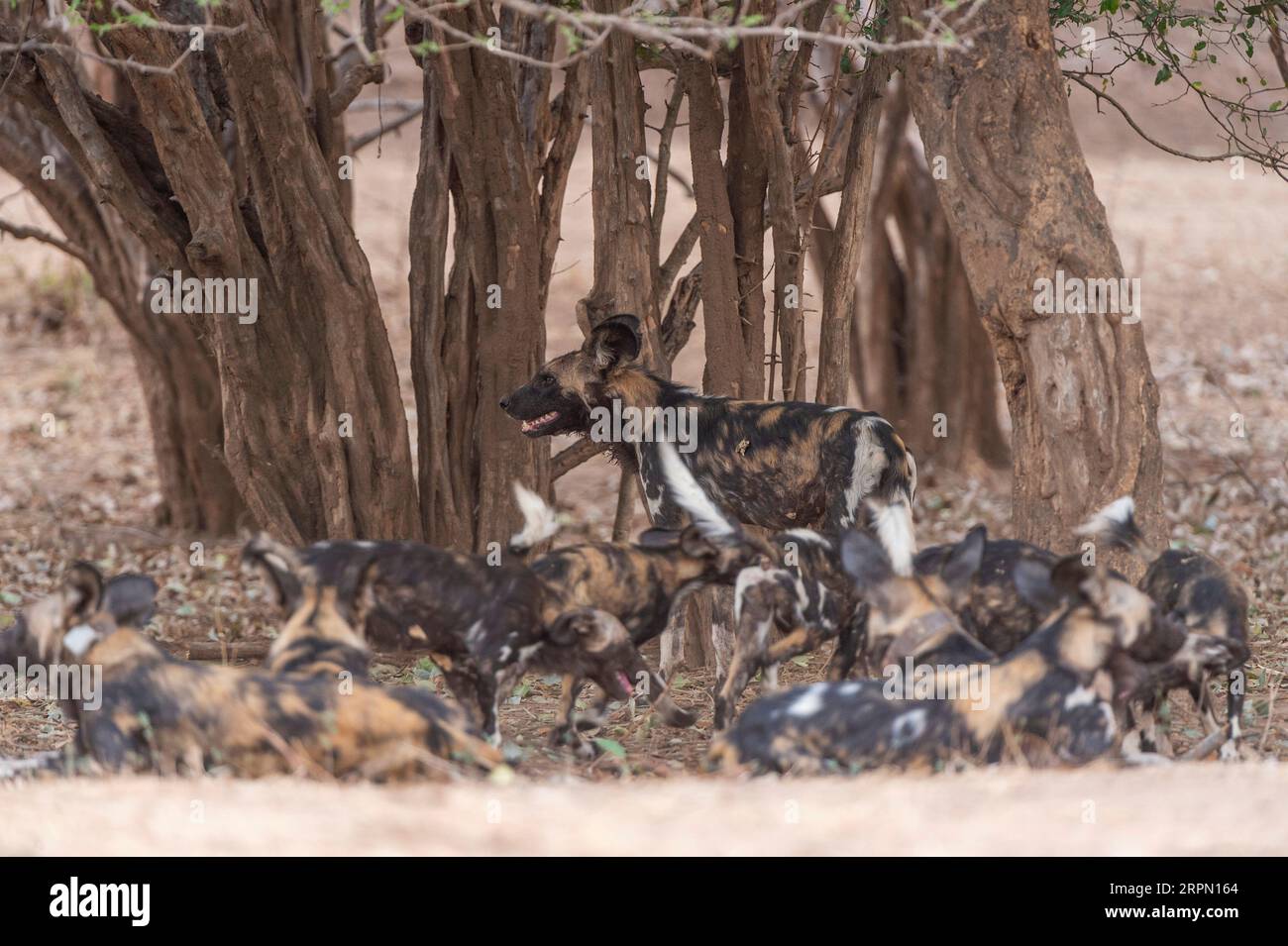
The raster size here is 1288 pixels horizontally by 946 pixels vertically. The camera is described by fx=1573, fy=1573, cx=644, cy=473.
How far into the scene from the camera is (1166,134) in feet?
78.1

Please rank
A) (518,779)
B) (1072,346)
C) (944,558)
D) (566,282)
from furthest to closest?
(566,282)
(1072,346)
(944,558)
(518,779)

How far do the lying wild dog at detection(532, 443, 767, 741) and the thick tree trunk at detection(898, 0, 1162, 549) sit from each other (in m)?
1.18

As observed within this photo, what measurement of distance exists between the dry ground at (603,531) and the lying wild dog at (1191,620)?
333 mm

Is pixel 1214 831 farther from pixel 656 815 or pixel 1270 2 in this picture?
pixel 1270 2

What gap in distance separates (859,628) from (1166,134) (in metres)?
20.7

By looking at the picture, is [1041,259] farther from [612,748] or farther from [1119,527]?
[612,748]

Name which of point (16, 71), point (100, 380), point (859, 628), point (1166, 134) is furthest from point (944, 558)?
point (1166, 134)

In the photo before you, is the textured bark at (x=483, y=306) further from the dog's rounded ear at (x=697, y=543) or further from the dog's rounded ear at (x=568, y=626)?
the dog's rounded ear at (x=568, y=626)

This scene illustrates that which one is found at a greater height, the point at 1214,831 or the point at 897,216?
the point at 897,216

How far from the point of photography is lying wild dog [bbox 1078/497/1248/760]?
4660 millimetres

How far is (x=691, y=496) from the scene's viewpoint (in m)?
5.80

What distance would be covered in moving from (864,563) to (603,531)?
18.4ft

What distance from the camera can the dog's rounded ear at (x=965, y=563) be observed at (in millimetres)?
4902

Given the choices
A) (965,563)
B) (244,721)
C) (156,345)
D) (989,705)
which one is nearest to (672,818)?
(989,705)
